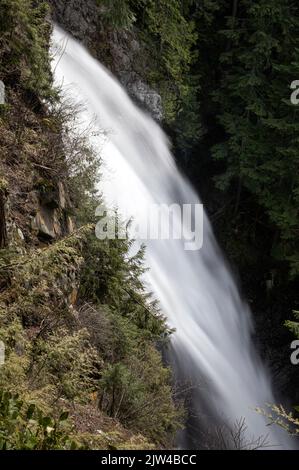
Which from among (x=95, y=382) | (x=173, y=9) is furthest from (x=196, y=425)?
(x=173, y=9)

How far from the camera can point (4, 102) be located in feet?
20.7

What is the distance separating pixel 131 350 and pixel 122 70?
9153mm

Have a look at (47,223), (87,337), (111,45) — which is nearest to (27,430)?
(87,337)

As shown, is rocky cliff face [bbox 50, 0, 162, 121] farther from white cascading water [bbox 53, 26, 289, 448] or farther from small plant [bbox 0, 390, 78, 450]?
small plant [bbox 0, 390, 78, 450]

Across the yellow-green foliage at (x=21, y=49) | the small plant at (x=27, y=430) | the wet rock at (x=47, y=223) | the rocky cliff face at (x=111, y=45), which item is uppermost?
the rocky cliff face at (x=111, y=45)

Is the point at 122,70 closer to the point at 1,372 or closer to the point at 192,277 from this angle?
Answer: the point at 192,277

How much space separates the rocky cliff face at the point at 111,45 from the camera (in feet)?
41.7

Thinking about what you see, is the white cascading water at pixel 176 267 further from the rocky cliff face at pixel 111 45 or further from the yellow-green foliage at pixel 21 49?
the yellow-green foliage at pixel 21 49

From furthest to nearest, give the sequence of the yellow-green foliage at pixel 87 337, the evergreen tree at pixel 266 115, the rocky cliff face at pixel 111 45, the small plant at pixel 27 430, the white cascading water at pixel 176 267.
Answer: the evergreen tree at pixel 266 115
the rocky cliff face at pixel 111 45
the white cascading water at pixel 176 267
the yellow-green foliage at pixel 87 337
the small plant at pixel 27 430

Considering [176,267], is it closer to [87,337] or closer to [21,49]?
[87,337]

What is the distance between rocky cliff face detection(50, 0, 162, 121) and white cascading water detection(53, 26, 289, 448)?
378 millimetres

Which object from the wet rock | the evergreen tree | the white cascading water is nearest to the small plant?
the wet rock

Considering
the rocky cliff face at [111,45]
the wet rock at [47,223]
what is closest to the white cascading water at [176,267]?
the rocky cliff face at [111,45]

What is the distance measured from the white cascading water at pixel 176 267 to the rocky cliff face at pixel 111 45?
14.9 inches
